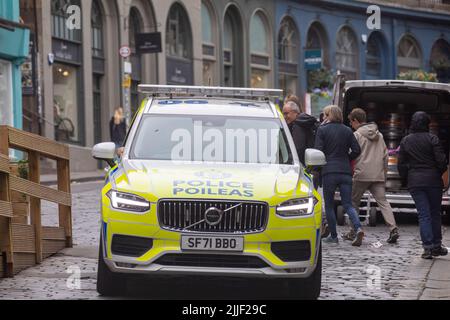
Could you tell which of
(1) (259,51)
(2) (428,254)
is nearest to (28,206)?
(2) (428,254)

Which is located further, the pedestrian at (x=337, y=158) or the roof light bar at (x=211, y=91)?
the pedestrian at (x=337, y=158)

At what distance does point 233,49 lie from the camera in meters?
51.0

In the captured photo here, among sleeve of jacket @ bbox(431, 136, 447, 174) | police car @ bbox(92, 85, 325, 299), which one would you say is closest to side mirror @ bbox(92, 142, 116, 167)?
police car @ bbox(92, 85, 325, 299)

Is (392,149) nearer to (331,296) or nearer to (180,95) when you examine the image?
(180,95)

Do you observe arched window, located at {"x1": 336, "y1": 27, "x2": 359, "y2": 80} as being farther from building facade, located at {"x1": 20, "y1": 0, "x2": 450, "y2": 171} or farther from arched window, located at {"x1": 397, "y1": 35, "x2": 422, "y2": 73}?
arched window, located at {"x1": 397, "y1": 35, "x2": 422, "y2": 73}

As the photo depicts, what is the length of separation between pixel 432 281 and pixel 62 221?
4.53m

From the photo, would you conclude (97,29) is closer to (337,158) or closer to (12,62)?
(12,62)

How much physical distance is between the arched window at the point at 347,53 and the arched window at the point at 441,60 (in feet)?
20.8

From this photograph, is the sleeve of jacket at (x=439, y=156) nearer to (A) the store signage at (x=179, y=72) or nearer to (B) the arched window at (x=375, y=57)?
(A) the store signage at (x=179, y=72)

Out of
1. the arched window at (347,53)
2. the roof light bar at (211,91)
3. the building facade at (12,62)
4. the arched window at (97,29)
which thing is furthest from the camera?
the arched window at (347,53)

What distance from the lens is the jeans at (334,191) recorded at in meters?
14.1

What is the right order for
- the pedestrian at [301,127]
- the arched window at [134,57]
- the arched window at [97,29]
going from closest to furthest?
the pedestrian at [301,127] → the arched window at [97,29] → the arched window at [134,57]

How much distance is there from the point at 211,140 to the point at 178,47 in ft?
118

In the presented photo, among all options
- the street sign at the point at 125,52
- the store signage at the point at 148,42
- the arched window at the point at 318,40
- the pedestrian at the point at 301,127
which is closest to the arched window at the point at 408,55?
the arched window at the point at 318,40
